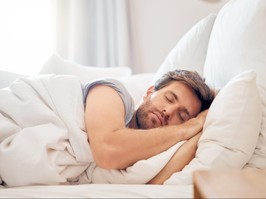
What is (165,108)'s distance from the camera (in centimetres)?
115

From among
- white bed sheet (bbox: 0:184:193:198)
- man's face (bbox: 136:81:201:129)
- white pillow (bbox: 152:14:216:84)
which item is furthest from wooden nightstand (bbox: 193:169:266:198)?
white pillow (bbox: 152:14:216:84)

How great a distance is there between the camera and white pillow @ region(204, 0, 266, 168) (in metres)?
1.05

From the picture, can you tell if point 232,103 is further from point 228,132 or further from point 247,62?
point 247,62

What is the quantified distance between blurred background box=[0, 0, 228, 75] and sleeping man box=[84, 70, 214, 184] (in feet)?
3.40

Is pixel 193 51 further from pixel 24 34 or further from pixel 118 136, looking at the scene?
pixel 24 34

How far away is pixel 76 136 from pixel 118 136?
123mm

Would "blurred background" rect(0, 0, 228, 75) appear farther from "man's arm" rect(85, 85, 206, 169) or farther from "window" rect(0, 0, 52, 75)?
"man's arm" rect(85, 85, 206, 169)

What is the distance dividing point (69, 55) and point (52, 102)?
49.8 inches

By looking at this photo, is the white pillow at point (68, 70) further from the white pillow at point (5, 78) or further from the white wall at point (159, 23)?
the white wall at point (159, 23)

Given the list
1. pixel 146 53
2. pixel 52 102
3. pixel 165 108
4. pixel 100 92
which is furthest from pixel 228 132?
pixel 146 53

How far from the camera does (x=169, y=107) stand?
1.16 meters

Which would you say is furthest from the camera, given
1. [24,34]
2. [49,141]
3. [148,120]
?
[24,34]

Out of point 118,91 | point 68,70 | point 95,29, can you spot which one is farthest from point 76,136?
point 95,29

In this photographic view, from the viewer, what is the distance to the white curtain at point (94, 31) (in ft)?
7.23
